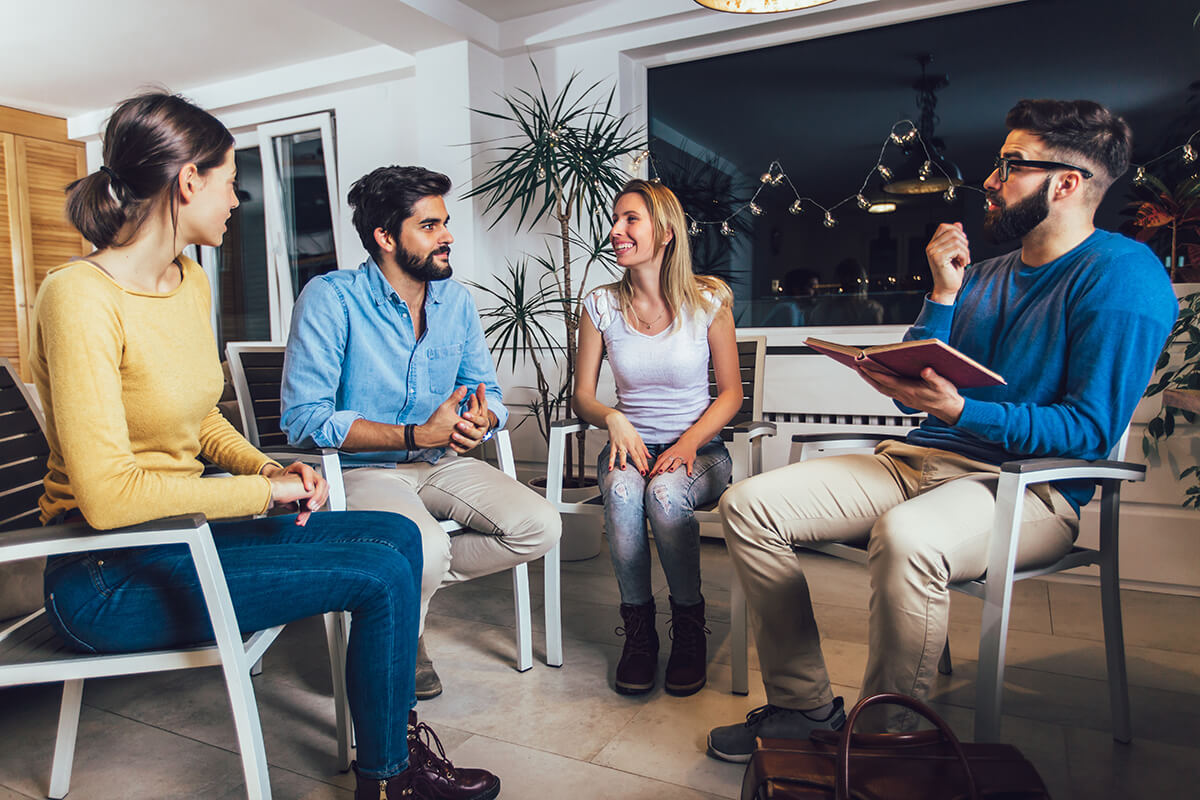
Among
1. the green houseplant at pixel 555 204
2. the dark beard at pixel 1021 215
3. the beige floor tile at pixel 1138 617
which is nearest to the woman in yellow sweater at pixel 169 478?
the dark beard at pixel 1021 215

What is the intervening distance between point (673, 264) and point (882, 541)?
1.06 metres

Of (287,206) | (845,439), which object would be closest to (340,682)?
(845,439)

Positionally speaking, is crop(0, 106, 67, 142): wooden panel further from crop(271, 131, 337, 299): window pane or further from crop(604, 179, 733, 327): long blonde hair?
crop(604, 179, 733, 327): long blonde hair

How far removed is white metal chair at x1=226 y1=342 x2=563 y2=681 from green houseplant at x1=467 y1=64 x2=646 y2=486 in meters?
0.98

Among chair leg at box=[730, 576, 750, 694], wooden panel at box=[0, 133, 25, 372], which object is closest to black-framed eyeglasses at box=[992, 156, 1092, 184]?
chair leg at box=[730, 576, 750, 694]

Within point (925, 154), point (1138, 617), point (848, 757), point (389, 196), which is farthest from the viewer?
point (925, 154)

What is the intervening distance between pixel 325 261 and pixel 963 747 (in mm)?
4591

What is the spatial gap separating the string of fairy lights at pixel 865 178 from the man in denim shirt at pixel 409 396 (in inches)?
64.1

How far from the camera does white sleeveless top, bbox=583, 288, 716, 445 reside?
218 cm

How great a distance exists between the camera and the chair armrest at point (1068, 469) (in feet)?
4.63

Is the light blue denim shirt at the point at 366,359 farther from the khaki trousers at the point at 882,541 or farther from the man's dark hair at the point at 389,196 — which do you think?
the khaki trousers at the point at 882,541

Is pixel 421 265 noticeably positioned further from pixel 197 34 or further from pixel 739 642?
pixel 197 34

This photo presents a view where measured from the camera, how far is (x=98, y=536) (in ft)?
3.76

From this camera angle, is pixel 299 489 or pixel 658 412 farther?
pixel 658 412
